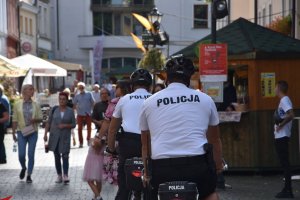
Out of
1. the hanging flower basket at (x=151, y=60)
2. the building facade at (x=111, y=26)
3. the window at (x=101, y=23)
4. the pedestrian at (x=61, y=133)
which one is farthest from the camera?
the window at (x=101, y=23)

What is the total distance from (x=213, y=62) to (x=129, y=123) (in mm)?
4563

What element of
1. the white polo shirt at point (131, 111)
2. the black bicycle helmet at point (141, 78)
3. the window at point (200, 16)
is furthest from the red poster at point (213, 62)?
the window at point (200, 16)

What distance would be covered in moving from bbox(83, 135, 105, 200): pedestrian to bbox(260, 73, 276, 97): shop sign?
438cm

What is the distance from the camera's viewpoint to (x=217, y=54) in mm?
14055

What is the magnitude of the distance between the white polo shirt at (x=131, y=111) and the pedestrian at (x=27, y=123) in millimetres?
5767

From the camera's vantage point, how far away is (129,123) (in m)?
9.78

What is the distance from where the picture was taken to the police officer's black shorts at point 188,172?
667cm

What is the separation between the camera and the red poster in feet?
46.0

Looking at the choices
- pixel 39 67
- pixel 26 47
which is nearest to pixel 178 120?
pixel 39 67

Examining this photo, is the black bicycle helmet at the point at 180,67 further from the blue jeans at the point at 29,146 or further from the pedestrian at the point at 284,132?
the blue jeans at the point at 29,146

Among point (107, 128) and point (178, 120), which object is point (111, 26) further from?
point (178, 120)

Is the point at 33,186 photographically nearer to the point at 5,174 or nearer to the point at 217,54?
the point at 5,174

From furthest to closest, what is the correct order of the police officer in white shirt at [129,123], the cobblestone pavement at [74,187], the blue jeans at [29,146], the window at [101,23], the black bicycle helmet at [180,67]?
the window at [101,23]
the blue jeans at [29,146]
the cobblestone pavement at [74,187]
the police officer in white shirt at [129,123]
the black bicycle helmet at [180,67]

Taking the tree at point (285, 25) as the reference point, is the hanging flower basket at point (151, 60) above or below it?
below
